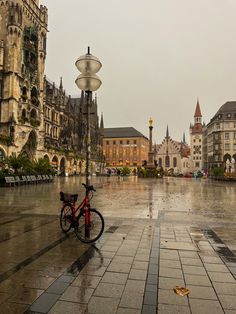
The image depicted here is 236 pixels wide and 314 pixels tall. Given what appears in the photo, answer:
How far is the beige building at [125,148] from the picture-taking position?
458ft

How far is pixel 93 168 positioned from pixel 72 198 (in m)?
94.6

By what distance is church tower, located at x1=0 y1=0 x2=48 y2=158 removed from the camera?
151 feet

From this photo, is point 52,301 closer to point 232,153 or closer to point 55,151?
point 55,151

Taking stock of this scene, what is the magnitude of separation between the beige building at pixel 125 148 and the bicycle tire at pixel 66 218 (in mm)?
130490

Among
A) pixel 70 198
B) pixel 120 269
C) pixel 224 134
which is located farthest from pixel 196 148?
pixel 120 269

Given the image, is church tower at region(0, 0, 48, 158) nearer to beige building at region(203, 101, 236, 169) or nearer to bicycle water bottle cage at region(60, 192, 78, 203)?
bicycle water bottle cage at region(60, 192, 78, 203)

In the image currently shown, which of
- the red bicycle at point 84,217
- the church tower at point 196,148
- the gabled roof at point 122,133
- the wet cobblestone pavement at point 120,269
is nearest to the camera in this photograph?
the wet cobblestone pavement at point 120,269

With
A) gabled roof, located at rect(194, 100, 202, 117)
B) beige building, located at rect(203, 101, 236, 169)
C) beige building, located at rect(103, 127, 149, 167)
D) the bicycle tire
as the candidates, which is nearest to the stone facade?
the bicycle tire

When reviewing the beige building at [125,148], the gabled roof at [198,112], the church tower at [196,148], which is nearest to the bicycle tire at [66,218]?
the church tower at [196,148]

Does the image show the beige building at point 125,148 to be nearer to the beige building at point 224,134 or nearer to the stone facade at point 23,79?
the beige building at point 224,134

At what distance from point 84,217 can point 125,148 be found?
134246mm

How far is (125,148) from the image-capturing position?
463ft

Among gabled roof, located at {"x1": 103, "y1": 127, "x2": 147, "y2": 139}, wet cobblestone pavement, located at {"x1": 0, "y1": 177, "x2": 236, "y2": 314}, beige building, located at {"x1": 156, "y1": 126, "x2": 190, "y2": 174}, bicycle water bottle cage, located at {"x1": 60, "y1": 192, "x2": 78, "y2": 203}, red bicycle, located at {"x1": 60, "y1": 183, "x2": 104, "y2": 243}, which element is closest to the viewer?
wet cobblestone pavement, located at {"x1": 0, "y1": 177, "x2": 236, "y2": 314}

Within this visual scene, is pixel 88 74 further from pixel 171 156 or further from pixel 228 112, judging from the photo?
pixel 171 156
